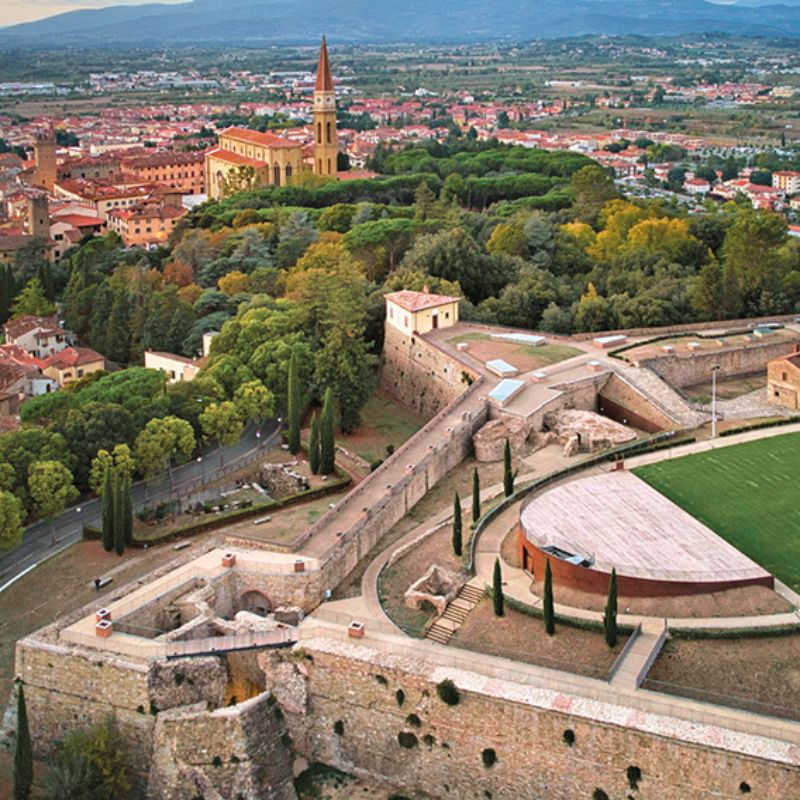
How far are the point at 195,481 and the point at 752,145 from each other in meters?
108

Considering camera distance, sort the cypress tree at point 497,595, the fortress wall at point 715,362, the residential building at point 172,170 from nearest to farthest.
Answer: the cypress tree at point 497,595
the fortress wall at point 715,362
the residential building at point 172,170

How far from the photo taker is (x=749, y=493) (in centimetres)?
2977

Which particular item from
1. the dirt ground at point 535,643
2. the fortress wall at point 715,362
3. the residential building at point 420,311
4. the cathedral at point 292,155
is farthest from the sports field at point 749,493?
the cathedral at point 292,155

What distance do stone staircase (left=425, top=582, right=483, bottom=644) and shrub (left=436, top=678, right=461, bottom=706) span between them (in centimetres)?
213

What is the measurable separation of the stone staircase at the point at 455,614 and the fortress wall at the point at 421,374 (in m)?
15.0

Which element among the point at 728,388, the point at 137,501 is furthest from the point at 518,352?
the point at 137,501

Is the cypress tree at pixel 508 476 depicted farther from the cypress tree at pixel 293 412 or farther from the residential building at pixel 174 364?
the residential building at pixel 174 364

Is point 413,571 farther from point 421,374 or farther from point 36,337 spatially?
point 36,337

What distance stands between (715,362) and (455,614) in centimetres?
2051

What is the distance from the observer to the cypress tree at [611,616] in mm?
22203

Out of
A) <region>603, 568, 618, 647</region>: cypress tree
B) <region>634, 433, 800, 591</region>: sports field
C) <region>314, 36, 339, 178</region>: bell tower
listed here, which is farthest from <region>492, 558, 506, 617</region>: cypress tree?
<region>314, 36, 339, 178</region>: bell tower

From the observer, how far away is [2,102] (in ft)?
655

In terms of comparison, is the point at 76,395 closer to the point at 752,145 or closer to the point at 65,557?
the point at 65,557

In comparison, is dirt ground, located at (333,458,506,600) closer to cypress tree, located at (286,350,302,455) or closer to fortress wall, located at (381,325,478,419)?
fortress wall, located at (381,325,478,419)
